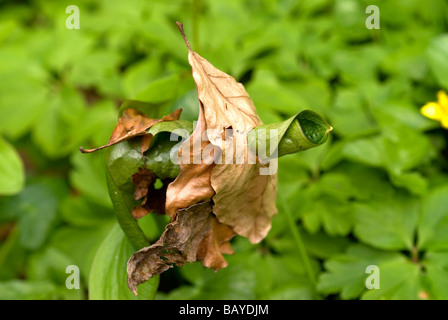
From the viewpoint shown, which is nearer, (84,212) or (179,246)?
(179,246)

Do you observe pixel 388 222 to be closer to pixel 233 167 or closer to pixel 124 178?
pixel 233 167

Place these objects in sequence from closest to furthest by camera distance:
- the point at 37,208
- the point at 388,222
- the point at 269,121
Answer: the point at 388,222, the point at 269,121, the point at 37,208

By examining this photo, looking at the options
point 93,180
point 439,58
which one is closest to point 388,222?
point 439,58

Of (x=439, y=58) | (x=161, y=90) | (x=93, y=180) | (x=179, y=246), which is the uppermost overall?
(x=439, y=58)

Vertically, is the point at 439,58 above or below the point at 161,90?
above

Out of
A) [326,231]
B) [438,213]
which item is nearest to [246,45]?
[326,231]

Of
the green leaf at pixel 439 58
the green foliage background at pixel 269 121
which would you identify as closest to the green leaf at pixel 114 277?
the green foliage background at pixel 269 121

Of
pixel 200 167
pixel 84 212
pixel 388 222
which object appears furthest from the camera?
pixel 84 212

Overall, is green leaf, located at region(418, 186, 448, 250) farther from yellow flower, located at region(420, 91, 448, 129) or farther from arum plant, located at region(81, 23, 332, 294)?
arum plant, located at region(81, 23, 332, 294)

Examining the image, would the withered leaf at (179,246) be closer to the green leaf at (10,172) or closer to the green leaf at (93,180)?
the green leaf at (93,180)
